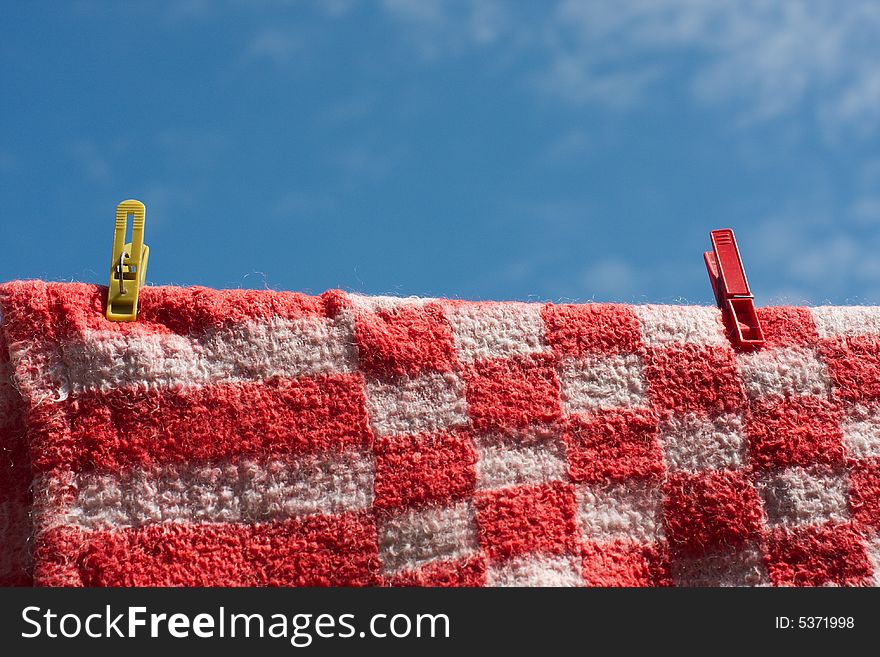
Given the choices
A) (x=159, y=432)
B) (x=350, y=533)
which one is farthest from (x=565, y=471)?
(x=159, y=432)

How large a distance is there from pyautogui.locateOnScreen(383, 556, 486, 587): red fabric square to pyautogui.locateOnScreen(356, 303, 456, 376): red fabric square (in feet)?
0.47

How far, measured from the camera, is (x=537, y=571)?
22.4 inches

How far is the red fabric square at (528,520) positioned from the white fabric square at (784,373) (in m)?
0.18

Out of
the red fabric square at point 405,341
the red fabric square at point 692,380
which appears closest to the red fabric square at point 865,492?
the red fabric square at point 692,380

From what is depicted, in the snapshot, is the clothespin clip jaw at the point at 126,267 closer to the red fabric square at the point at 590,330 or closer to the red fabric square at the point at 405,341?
the red fabric square at the point at 405,341

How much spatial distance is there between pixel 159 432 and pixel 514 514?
26cm

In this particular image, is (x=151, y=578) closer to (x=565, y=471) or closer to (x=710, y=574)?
(x=565, y=471)

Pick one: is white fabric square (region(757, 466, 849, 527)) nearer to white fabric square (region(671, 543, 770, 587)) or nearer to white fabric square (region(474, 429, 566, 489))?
white fabric square (region(671, 543, 770, 587))

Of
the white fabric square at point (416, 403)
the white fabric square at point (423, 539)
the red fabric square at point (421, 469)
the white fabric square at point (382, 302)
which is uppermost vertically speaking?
the white fabric square at point (382, 302)

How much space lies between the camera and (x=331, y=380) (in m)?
0.58

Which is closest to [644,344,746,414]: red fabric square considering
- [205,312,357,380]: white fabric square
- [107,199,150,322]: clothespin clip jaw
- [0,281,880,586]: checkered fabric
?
[0,281,880,586]: checkered fabric

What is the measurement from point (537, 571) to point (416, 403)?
0.49 feet

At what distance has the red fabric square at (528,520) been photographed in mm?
569

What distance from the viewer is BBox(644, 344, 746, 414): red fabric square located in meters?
0.62
